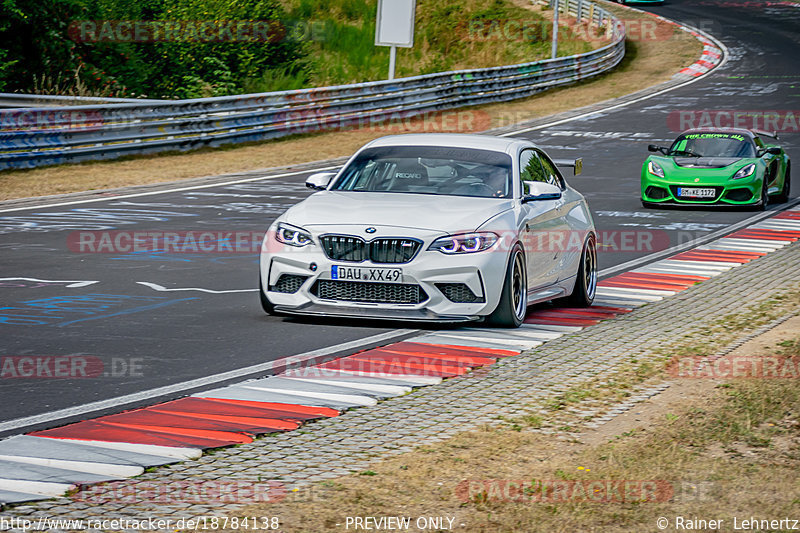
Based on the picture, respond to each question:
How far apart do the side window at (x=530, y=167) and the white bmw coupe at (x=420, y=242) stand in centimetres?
7

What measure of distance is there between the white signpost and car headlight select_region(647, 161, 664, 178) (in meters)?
15.5

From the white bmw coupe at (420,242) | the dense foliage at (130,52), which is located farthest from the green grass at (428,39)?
the white bmw coupe at (420,242)

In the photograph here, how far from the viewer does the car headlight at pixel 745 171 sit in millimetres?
21125

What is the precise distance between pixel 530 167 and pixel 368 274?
94.7 inches

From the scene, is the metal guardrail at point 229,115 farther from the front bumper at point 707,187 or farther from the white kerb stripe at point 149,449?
the white kerb stripe at point 149,449

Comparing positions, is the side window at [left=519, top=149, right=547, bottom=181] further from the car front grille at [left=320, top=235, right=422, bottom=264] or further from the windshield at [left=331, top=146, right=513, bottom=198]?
the car front grille at [left=320, top=235, right=422, bottom=264]

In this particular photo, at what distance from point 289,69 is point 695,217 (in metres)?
25.3

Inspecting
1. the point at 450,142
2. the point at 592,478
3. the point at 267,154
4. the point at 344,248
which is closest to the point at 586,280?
the point at 450,142

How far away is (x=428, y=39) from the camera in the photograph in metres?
62.1

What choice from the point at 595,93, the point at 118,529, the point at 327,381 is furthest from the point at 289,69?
the point at 118,529

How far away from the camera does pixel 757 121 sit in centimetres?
3591

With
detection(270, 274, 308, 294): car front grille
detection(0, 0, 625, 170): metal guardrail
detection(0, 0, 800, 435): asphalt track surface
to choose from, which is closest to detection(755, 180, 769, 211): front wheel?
detection(0, 0, 800, 435): asphalt track surface

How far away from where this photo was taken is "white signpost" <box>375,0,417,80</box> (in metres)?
35.9

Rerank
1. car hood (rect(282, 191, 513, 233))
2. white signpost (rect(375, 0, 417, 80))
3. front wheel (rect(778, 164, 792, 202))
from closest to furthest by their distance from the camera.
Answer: car hood (rect(282, 191, 513, 233)) → front wheel (rect(778, 164, 792, 202)) → white signpost (rect(375, 0, 417, 80))
